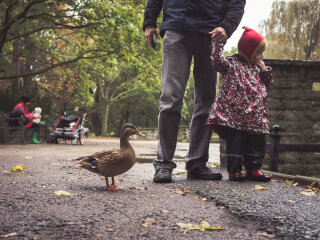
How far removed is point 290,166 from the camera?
568 centimetres

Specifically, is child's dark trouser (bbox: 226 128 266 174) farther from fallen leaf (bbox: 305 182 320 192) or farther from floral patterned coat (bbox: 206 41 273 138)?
fallen leaf (bbox: 305 182 320 192)

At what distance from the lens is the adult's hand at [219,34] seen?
3.17 meters

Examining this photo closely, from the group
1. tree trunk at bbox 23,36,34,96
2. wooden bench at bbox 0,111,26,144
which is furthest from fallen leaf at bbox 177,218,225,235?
tree trunk at bbox 23,36,34,96

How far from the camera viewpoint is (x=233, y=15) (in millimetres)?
3309

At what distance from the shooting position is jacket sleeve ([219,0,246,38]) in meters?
3.26

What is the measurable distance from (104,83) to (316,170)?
994 inches

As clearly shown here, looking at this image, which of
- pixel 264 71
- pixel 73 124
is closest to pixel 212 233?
pixel 264 71

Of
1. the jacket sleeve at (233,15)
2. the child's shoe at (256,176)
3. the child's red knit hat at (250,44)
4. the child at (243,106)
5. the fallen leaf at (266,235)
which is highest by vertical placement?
the jacket sleeve at (233,15)

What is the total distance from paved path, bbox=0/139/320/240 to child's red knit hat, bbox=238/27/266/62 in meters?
1.30

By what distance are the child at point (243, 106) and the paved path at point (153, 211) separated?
1.15ft

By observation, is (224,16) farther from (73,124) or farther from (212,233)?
(73,124)

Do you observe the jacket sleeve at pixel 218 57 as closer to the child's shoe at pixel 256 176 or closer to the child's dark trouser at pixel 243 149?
the child's dark trouser at pixel 243 149

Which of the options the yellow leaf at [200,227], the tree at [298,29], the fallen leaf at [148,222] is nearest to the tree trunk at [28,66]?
the tree at [298,29]

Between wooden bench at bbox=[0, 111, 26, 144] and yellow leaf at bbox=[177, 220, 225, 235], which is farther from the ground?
wooden bench at bbox=[0, 111, 26, 144]
